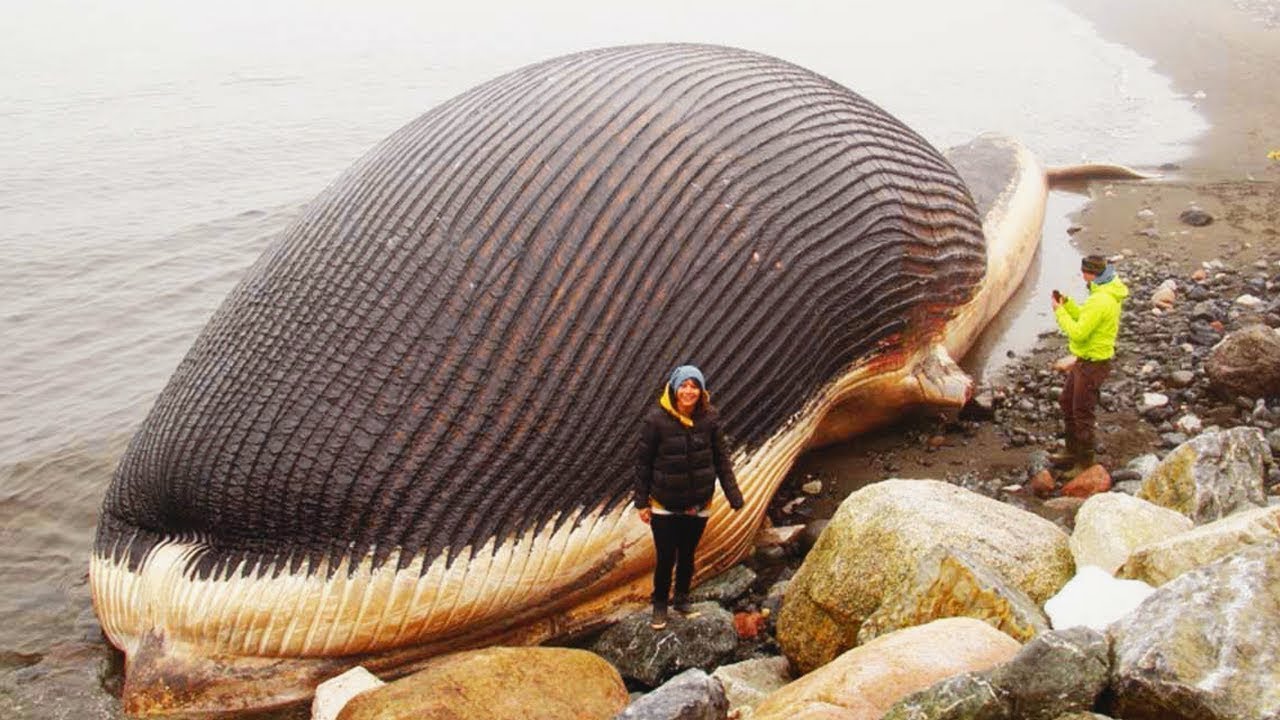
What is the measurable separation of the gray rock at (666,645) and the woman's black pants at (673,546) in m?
0.18

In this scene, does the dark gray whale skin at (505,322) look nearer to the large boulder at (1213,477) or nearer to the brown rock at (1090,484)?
the brown rock at (1090,484)

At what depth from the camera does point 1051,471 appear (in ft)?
23.8

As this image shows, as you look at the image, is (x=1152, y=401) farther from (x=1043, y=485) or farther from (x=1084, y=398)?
(x=1043, y=485)

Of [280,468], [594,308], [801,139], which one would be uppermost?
[801,139]

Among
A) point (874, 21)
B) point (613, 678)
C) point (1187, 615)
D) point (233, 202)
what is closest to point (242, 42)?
point (233, 202)

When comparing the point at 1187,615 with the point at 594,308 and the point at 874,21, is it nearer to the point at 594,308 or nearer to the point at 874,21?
the point at 594,308

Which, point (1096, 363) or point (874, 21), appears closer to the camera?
point (1096, 363)

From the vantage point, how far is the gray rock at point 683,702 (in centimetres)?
423

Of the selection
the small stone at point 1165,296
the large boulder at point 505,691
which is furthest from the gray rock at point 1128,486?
the large boulder at point 505,691

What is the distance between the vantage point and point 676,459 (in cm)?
553

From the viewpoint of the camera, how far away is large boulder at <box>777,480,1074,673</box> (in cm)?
520

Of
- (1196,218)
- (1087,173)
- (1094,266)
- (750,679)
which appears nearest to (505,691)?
(750,679)

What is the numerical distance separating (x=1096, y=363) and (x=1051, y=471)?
775 millimetres

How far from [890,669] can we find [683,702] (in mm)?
769
